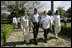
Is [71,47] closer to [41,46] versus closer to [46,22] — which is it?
[41,46]

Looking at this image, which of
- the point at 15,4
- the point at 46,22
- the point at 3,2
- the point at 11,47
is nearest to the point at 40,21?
the point at 46,22

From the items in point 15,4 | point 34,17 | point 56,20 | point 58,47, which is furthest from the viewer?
point 15,4

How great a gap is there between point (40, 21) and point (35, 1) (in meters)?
22.2

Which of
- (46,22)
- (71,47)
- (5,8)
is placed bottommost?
(71,47)

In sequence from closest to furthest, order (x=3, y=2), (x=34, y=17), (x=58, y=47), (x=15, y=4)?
(x=58, y=47), (x=34, y=17), (x=15, y=4), (x=3, y=2)

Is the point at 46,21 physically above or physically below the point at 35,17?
below

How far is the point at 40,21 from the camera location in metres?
9.02

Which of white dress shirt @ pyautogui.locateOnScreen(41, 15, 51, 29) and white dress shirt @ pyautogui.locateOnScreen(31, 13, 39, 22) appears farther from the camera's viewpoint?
white dress shirt @ pyautogui.locateOnScreen(41, 15, 51, 29)

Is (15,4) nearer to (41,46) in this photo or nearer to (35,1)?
(35,1)

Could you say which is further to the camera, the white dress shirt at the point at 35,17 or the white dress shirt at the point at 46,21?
the white dress shirt at the point at 46,21

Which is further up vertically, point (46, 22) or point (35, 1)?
point (35, 1)

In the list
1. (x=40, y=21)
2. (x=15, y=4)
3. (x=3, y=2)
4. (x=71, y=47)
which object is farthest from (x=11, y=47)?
(x=3, y=2)

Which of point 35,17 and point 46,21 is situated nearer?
point 35,17

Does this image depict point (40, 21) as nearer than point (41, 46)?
No
